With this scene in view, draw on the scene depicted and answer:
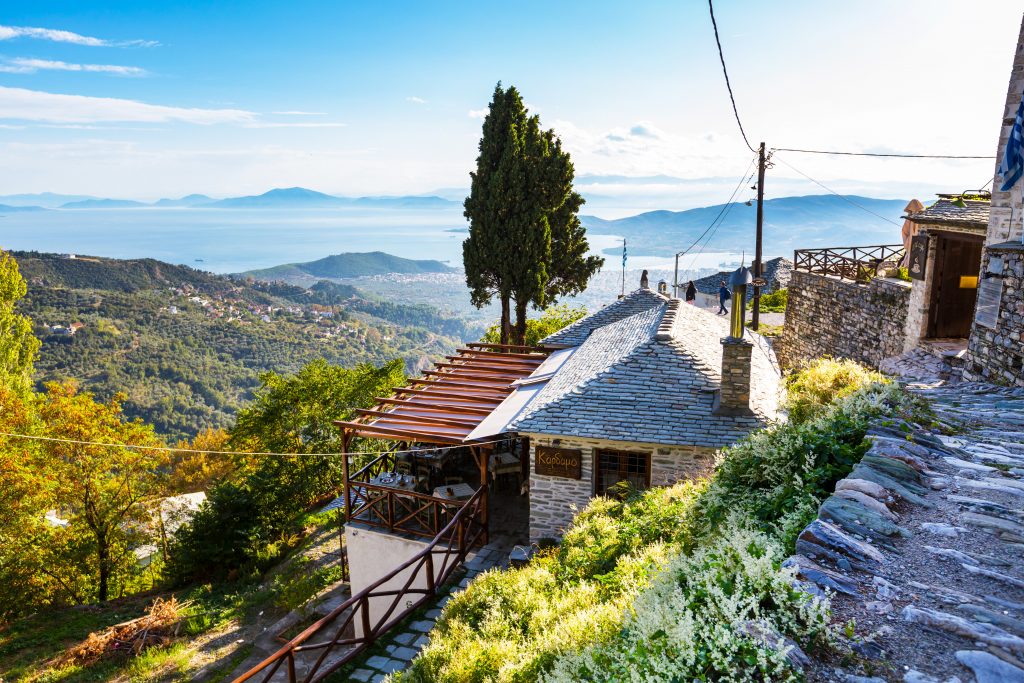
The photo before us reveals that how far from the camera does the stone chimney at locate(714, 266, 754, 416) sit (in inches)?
410

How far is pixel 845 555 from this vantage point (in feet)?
12.2

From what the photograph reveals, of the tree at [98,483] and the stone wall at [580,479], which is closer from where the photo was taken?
the stone wall at [580,479]

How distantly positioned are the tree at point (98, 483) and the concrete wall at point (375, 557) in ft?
31.8

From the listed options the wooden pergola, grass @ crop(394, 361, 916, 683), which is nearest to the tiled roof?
the wooden pergola

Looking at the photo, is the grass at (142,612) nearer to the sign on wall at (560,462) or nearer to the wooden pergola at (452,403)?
the wooden pergola at (452,403)

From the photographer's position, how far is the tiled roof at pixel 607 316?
19.5 m

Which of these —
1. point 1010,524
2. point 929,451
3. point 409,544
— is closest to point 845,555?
point 1010,524

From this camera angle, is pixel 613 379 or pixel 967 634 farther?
pixel 613 379

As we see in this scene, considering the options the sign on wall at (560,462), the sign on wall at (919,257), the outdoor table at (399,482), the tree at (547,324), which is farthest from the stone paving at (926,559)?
the tree at (547,324)

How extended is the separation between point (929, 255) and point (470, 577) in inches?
510

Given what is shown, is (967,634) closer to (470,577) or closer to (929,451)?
(929,451)

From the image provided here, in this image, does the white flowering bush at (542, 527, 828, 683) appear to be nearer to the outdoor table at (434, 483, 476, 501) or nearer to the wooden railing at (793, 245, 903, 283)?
the outdoor table at (434, 483, 476, 501)

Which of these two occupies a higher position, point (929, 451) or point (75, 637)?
point (929, 451)

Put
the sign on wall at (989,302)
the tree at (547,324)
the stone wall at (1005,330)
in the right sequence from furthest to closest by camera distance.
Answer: the tree at (547,324), the sign on wall at (989,302), the stone wall at (1005,330)
